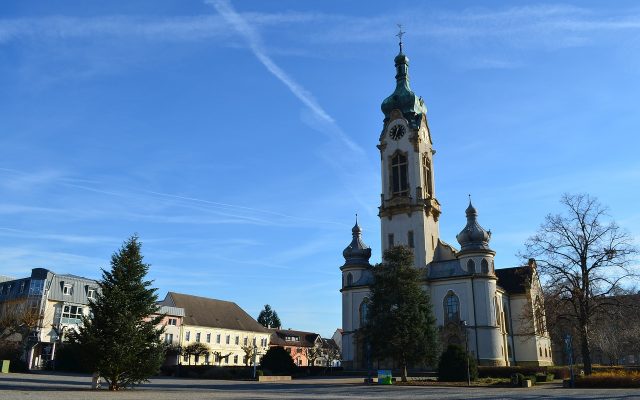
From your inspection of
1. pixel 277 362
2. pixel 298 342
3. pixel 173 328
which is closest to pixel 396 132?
pixel 277 362

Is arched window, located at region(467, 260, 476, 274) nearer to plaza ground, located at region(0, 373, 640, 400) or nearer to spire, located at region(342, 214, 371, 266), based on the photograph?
spire, located at region(342, 214, 371, 266)

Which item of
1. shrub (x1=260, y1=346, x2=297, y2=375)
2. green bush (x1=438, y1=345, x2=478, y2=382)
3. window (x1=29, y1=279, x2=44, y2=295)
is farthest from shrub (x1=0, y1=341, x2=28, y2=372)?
green bush (x1=438, y1=345, x2=478, y2=382)

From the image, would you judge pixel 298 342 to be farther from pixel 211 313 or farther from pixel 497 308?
pixel 497 308

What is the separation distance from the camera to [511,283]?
69875 mm

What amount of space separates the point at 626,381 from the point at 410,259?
17229 millimetres

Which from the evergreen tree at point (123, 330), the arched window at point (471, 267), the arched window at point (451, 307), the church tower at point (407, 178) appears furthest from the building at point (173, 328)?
the evergreen tree at point (123, 330)

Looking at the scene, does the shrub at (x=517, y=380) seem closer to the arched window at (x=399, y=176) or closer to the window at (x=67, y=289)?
the arched window at (x=399, y=176)

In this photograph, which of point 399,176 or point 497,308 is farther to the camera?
point 399,176

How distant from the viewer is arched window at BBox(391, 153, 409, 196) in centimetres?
6694

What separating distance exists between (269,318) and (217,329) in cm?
5884

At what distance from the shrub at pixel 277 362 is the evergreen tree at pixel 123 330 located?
2446 cm

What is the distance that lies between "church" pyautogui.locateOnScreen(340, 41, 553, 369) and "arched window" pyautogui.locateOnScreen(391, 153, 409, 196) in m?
0.12

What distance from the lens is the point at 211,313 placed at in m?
79.7

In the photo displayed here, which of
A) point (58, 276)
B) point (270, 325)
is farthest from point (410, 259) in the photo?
point (270, 325)
